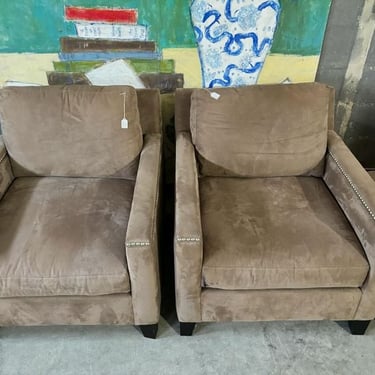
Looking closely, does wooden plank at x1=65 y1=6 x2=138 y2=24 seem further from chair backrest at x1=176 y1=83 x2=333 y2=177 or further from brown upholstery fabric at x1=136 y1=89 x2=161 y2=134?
chair backrest at x1=176 y1=83 x2=333 y2=177

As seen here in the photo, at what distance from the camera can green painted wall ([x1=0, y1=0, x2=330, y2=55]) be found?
5.68 ft

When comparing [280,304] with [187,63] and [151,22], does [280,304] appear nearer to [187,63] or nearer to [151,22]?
[187,63]

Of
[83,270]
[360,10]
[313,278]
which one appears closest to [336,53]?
[360,10]

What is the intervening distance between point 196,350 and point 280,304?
410mm

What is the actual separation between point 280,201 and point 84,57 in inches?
47.7

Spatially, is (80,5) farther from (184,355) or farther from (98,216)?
(184,355)

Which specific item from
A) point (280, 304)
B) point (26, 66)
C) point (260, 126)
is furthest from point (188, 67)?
point (280, 304)

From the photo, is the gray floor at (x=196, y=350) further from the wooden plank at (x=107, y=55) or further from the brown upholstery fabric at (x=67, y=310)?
the wooden plank at (x=107, y=55)

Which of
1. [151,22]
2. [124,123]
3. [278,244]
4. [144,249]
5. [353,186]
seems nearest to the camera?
[144,249]

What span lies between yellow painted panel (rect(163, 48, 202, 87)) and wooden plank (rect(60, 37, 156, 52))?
100mm

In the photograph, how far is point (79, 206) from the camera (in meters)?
1.60

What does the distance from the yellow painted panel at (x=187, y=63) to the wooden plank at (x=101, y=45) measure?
100 millimetres

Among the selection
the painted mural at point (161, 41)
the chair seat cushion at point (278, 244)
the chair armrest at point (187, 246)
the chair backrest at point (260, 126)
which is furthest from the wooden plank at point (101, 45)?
the chair seat cushion at point (278, 244)

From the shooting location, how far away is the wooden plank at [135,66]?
1883 millimetres
